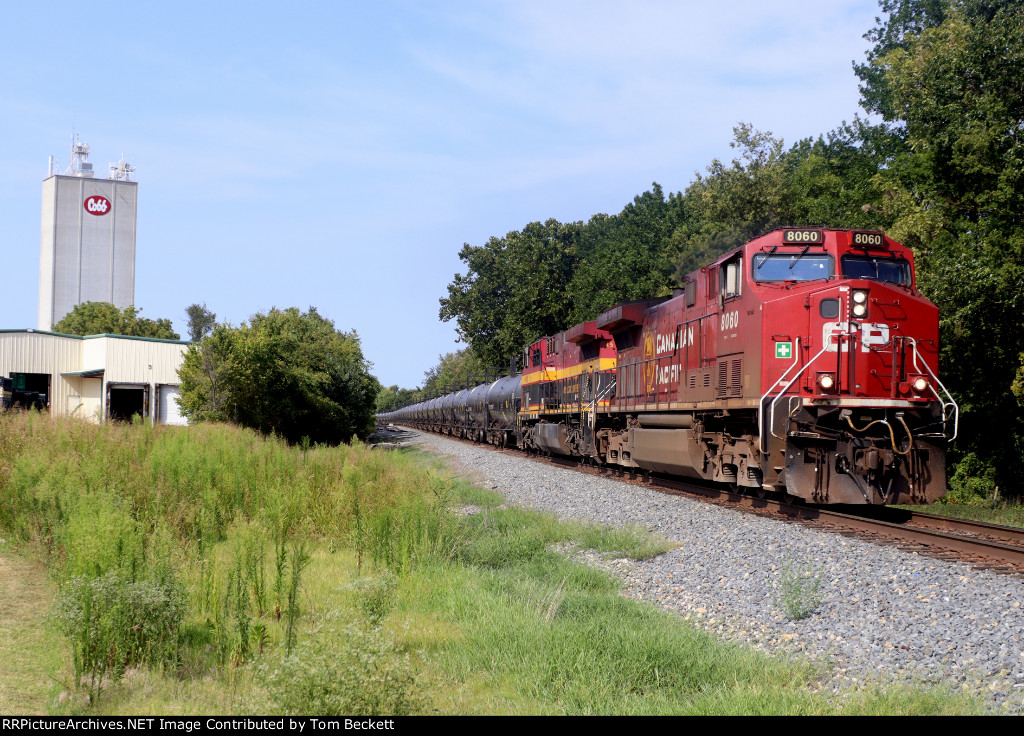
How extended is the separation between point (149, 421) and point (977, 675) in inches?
538

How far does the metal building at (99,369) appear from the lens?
4106 centimetres

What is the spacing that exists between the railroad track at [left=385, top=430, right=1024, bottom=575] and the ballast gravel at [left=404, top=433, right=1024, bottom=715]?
52 cm

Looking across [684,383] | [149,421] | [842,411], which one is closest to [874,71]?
[684,383]

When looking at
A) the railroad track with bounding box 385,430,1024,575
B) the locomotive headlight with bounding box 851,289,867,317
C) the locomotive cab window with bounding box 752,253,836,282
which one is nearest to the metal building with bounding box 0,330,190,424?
the railroad track with bounding box 385,430,1024,575

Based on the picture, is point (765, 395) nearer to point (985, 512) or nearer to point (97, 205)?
point (985, 512)

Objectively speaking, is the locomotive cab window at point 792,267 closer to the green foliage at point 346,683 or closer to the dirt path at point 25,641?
the green foliage at point 346,683

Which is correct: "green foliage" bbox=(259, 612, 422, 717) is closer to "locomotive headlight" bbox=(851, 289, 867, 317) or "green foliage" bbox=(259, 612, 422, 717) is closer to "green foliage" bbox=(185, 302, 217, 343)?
"locomotive headlight" bbox=(851, 289, 867, 317)

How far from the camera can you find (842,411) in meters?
11.4

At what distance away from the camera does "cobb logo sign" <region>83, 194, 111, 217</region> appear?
108500 mm

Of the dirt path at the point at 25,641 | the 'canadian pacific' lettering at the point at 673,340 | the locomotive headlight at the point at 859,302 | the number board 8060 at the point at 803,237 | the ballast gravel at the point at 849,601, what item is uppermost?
the number board 8060 at the point at 803,237

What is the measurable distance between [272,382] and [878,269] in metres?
24.3

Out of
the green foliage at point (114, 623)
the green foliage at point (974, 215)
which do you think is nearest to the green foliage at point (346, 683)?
the green foliage at point (114, 623)

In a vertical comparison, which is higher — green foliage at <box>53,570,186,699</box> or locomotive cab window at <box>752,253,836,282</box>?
locomotive cab window at <box>752,253,836,282</box>

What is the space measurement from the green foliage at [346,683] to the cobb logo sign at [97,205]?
394ft
